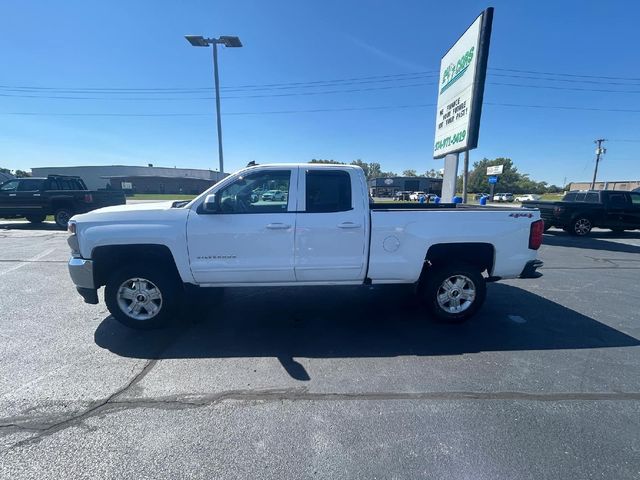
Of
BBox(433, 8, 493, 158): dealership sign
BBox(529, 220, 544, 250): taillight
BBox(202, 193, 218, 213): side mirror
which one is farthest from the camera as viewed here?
BBox(433, 8, 493, 158): dealership sign

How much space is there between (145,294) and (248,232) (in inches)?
61.4

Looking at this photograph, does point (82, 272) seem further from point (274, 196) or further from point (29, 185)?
point (29, 185)

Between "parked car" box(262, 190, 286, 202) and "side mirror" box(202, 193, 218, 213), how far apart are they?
595 millimetres

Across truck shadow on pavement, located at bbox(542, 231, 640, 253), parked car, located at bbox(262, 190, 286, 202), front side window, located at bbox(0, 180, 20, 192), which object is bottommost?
truck shadow on pavement, located at bbox(542, 231, 640, 253)

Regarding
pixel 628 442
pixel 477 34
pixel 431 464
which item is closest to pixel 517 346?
pixel 628 442

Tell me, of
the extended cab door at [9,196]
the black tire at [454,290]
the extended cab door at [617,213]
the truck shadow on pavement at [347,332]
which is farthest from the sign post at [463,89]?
the extended cab door at [9,196]

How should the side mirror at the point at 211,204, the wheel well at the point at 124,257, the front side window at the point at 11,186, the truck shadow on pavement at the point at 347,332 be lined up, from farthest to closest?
1. the front side window at the point at 11,186
2. the wheel well at the point at 124,257
3. the side mirror at the point at 211,204
4. the truck shadow on pavement at the point at 347,332

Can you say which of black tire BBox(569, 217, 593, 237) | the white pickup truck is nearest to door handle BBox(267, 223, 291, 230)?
the white pickup truck

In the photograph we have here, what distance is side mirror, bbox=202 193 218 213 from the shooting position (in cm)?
358

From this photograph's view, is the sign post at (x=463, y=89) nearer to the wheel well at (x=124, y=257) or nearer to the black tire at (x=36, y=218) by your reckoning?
the wheel well at (x=124, y=257)

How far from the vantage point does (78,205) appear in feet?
40.3

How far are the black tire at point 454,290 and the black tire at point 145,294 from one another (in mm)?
3281

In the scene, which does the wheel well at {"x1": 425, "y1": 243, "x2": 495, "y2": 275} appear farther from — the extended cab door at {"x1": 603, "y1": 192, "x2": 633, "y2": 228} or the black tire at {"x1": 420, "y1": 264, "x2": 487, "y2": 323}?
the extended cab door at {"x1": 603, "y1": 192, "x2": 633, "y2": 228}

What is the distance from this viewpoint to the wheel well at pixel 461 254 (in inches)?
157
